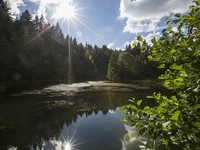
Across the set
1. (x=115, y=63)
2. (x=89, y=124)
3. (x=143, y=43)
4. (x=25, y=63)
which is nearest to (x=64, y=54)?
(x=115, y=63)

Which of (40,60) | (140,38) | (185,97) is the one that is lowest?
(185,97)

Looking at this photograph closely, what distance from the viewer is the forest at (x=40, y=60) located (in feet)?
233

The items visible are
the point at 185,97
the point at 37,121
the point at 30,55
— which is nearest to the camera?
the point at 185,97

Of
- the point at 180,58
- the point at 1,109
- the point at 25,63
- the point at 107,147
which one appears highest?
the point at 25,63

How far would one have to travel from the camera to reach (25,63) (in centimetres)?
7731

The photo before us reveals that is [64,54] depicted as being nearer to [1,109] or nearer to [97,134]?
[1,109]

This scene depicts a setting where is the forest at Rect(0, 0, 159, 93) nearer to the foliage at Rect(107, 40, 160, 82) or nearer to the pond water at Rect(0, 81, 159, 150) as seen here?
the foliage at Rect(107, 40, 160, 82)

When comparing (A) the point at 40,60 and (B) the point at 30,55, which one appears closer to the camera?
(B) the point at 30,55

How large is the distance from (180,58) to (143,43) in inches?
27.0

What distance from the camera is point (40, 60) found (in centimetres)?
8762

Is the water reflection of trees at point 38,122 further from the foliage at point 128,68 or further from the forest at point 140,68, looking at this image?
the foliage at point 128,68

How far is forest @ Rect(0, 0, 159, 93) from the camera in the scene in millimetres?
71062

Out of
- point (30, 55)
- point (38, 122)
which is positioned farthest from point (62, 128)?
point (30, 55)

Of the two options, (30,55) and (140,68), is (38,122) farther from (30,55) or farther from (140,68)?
(140,68)
